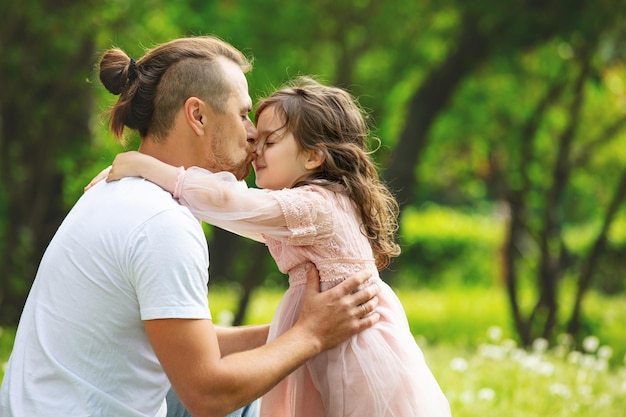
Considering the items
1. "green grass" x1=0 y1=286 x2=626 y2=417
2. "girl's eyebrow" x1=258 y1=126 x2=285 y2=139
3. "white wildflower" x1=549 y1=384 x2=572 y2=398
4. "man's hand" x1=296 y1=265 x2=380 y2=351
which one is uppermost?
"girl's eyebrow" x1=258 y1=126 x2=285 y2=139

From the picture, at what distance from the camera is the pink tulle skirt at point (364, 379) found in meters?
2.92

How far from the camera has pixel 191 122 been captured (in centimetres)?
282

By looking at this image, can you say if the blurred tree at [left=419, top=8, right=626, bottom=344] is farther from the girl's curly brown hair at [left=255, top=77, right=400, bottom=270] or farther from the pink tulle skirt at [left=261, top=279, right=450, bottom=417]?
the pink tulle skirt at [left=261, top=279, right=450, bottom=417]

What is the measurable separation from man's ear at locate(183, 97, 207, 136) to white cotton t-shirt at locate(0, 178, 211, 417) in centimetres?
32

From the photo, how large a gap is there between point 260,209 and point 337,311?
0.40 meters

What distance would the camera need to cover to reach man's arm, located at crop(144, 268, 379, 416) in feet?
7.84

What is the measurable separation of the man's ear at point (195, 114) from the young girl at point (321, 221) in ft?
0.44

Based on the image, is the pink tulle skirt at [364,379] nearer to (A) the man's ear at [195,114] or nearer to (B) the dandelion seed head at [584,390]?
(A) the man's ear at [195,114]

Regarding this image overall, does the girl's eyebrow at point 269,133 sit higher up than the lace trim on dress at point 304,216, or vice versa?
the girl's eyebrow at point 269,133

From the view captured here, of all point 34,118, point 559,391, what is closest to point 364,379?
point 559,391

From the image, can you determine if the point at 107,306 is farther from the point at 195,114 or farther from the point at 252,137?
the point at 252,137

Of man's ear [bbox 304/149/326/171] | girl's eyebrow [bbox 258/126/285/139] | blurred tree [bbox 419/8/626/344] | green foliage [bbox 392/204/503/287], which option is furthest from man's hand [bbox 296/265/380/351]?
green foliage [bbox 392/204/503/287]

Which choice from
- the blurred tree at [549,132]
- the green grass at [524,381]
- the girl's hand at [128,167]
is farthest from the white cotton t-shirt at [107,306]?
the blurred tree at [549,132]

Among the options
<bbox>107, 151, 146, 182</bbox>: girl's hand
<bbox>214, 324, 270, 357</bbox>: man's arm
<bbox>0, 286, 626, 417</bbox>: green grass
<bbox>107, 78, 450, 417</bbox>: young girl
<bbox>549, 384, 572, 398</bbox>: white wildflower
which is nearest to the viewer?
<bbox>107, 151, 146, 182</bbox>: girl's hand
